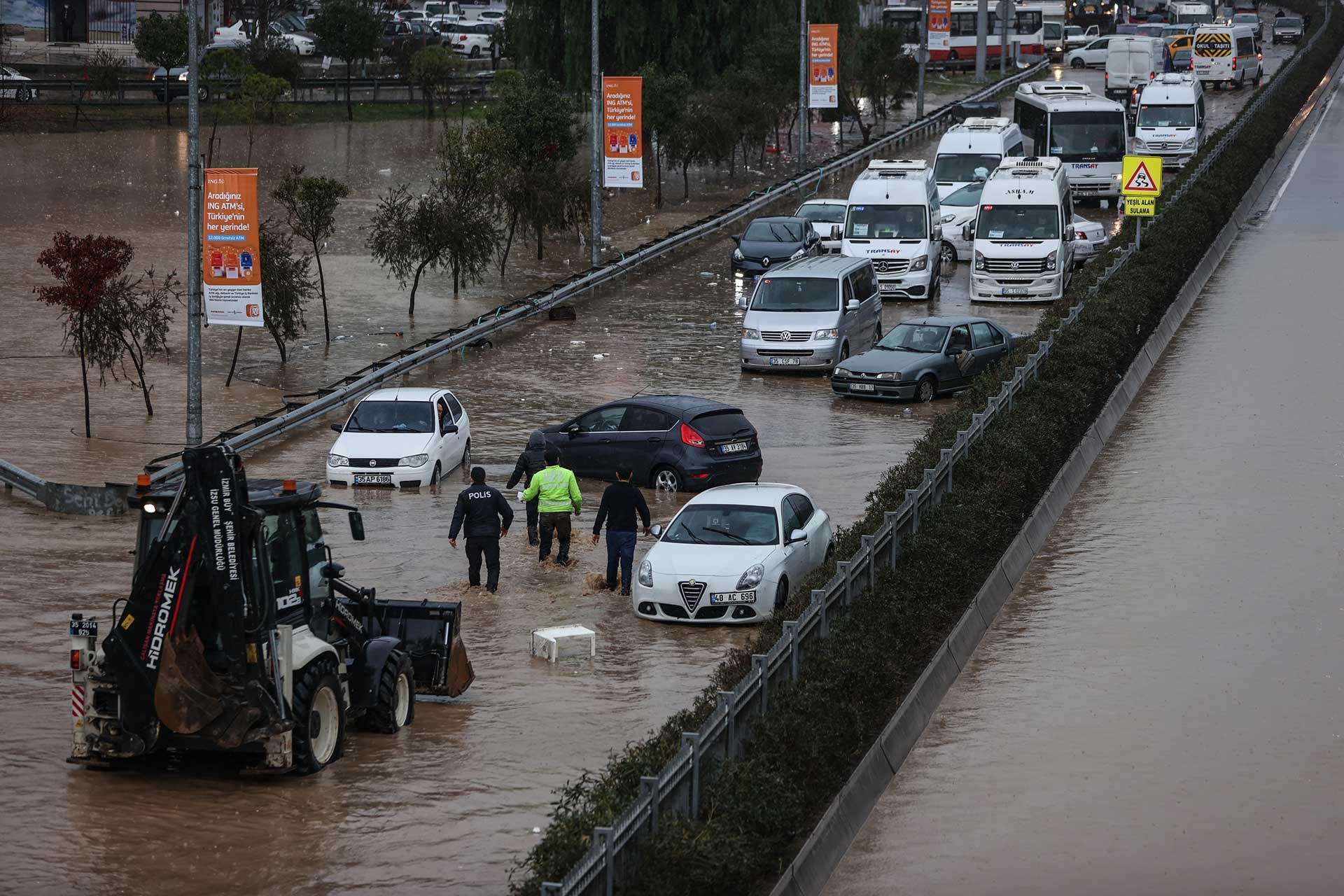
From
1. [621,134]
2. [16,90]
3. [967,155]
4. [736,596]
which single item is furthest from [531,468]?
[16,90]

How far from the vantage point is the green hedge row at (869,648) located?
446 inches

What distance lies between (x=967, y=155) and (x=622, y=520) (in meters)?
31.2

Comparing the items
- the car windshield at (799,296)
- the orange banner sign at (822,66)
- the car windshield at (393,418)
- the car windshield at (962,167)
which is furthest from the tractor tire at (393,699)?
the orange banner sign at (822,66)

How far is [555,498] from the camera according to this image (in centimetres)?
2128

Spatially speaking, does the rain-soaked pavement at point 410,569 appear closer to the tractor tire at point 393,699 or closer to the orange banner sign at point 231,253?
the tractor tire at point 393,699

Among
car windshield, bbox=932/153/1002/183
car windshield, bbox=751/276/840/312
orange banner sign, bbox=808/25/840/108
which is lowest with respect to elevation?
car windshield, bbox=751/276/840/312

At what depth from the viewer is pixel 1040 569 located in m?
22.3

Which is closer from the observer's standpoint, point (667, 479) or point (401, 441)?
point (667, 479)

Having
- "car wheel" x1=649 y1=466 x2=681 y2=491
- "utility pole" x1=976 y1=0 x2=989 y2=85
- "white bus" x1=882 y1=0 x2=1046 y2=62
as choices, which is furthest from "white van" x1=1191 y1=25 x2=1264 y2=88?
"car wheel" x1=649 y1=466 x2=681 y2=491

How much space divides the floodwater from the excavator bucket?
4679mm

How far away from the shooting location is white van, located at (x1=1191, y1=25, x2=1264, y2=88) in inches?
3041

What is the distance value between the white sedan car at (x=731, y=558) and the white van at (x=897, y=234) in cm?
1966

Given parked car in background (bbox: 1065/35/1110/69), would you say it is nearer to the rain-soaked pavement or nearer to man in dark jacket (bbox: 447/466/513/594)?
the rain-soaked pavement

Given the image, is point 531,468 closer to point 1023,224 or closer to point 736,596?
point 736,596
